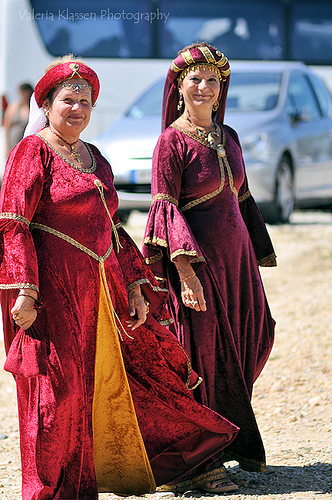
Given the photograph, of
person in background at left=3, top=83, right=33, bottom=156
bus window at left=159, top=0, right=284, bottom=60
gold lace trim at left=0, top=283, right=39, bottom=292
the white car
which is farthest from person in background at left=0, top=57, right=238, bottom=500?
bus window at left=159, top=0, right=284, bottom=60

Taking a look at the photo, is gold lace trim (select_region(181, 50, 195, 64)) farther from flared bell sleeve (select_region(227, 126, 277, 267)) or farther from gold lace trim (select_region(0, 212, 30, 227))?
gold lace trim (select_region(0, 212, 30, 227))

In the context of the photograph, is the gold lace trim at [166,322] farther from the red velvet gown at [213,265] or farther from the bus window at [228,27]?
the bus window at [228,27]

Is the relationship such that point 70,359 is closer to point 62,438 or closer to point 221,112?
point 62,438

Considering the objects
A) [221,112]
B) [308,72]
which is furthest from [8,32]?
[221,112]

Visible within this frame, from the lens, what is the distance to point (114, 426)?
145 inches

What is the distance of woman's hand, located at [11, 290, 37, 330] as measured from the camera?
314cm

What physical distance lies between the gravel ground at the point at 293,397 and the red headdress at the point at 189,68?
172cm

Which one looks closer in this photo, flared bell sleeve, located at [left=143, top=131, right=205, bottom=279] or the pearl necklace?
flared bell sleeve, located at [left=143, top=131, right=205, bottom=279]

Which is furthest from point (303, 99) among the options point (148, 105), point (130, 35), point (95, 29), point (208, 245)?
point (208, 245)

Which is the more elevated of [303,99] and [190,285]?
[303,99]

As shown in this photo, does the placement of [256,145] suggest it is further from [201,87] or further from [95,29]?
[201,87]

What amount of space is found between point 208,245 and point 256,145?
6.58 m

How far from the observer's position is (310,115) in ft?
36.8

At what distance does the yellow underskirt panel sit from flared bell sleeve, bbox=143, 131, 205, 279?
1.53 feet
